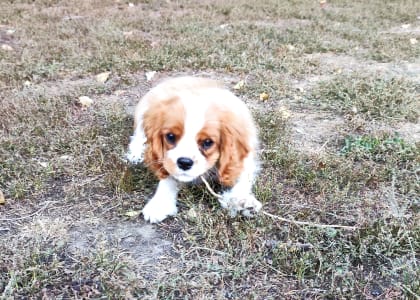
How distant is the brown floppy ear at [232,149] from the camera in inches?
108

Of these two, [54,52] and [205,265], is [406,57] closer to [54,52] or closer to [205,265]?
[54,52]

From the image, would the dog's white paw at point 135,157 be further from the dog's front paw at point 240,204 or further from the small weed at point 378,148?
the small weed at point 378,148

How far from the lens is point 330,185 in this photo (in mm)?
3201

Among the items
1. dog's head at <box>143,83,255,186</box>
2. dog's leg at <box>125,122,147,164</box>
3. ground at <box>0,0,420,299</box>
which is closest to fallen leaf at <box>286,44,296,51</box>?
ground at <box>0,0,420,299</box>

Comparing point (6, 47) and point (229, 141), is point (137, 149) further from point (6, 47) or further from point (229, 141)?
point (6, 47)

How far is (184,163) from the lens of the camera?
265 cm

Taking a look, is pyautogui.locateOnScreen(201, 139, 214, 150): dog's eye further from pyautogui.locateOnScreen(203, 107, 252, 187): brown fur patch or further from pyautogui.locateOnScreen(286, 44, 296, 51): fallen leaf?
pyautogui.locateOnScreen(286, 44, 296, 51): fallen leaf

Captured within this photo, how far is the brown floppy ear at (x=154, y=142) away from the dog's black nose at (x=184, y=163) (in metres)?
0.20

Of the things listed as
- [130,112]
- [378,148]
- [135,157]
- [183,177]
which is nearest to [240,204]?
[183,177]

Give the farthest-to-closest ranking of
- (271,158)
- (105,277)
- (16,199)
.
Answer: (271,158), (16,199), (105,277)

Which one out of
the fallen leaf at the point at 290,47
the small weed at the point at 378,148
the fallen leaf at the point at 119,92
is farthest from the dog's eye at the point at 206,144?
the fallen leaf at the point at 290,47

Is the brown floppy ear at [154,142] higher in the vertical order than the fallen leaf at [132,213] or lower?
higher

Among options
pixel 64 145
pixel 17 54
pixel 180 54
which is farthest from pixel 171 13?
pixel 64 145

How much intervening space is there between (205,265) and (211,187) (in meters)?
0.68
